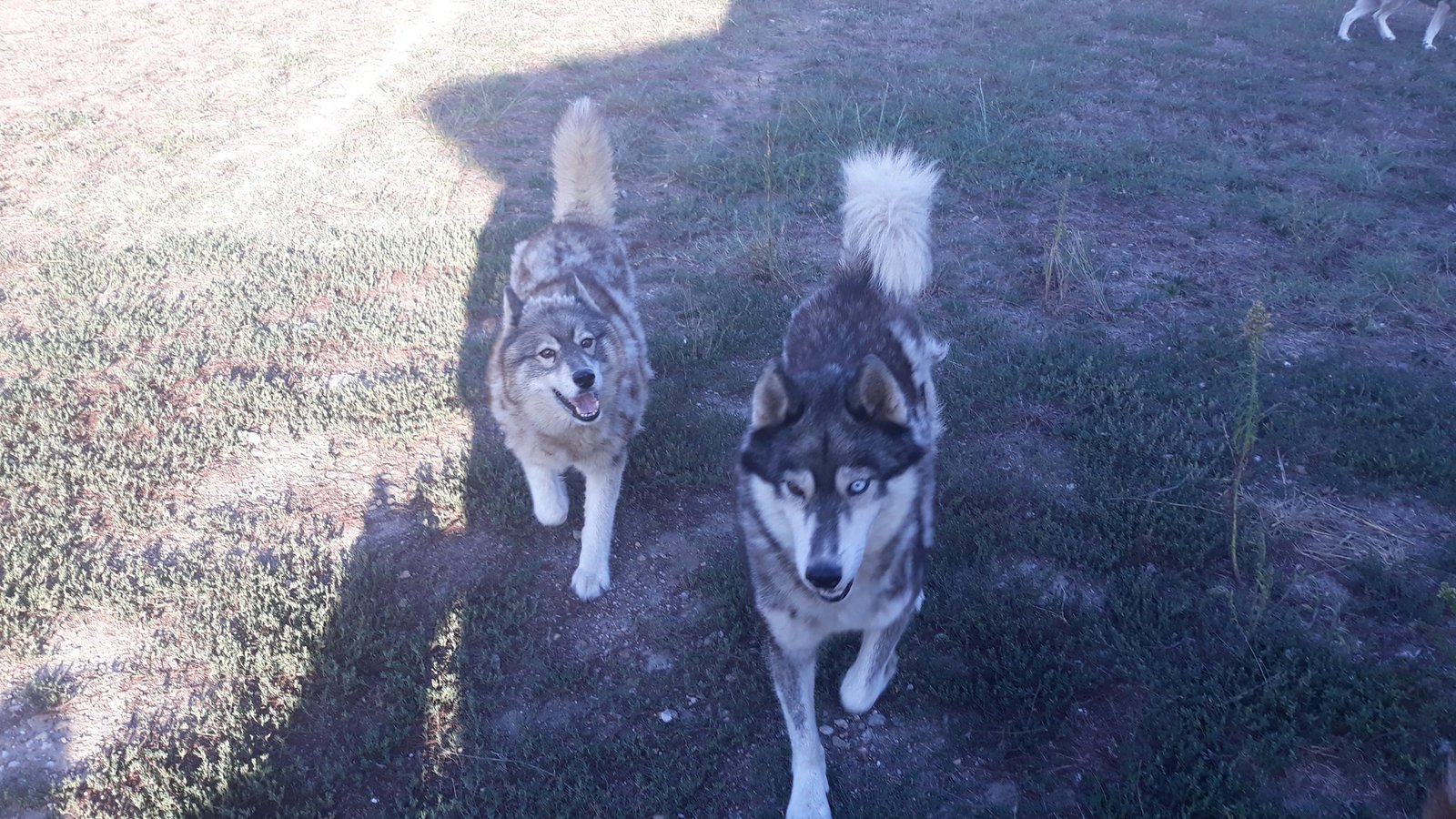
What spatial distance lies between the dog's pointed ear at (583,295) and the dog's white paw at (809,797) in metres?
2.74

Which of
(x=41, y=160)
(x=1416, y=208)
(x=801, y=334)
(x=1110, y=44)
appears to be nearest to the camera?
(x=801, y=334)

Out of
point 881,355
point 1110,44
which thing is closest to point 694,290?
point 881,355

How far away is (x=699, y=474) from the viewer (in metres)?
5.12

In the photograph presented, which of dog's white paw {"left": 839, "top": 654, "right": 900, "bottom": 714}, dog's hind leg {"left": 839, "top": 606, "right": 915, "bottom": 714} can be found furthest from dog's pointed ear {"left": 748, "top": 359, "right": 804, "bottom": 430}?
dog's white paw {"left": 839, "top": 654, "right": 900, "bottom": 714}

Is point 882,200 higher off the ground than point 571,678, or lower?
higher

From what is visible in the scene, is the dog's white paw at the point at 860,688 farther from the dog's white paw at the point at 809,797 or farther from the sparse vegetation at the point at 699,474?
the dog's white paw at the point at 809,797

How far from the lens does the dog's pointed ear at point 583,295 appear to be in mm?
4871

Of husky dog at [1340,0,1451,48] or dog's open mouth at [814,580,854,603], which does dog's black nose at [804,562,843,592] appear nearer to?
dog's open mouth at [814,580,854,603]

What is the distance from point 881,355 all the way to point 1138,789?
2.11 metres

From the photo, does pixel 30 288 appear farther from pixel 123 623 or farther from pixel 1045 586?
pixel 1045 586

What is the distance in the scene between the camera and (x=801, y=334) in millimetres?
4578

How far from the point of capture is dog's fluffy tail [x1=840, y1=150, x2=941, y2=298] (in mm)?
4793

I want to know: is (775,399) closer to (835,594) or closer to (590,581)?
(835,594)

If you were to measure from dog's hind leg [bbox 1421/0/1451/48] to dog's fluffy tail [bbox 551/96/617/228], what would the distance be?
14.8 m
